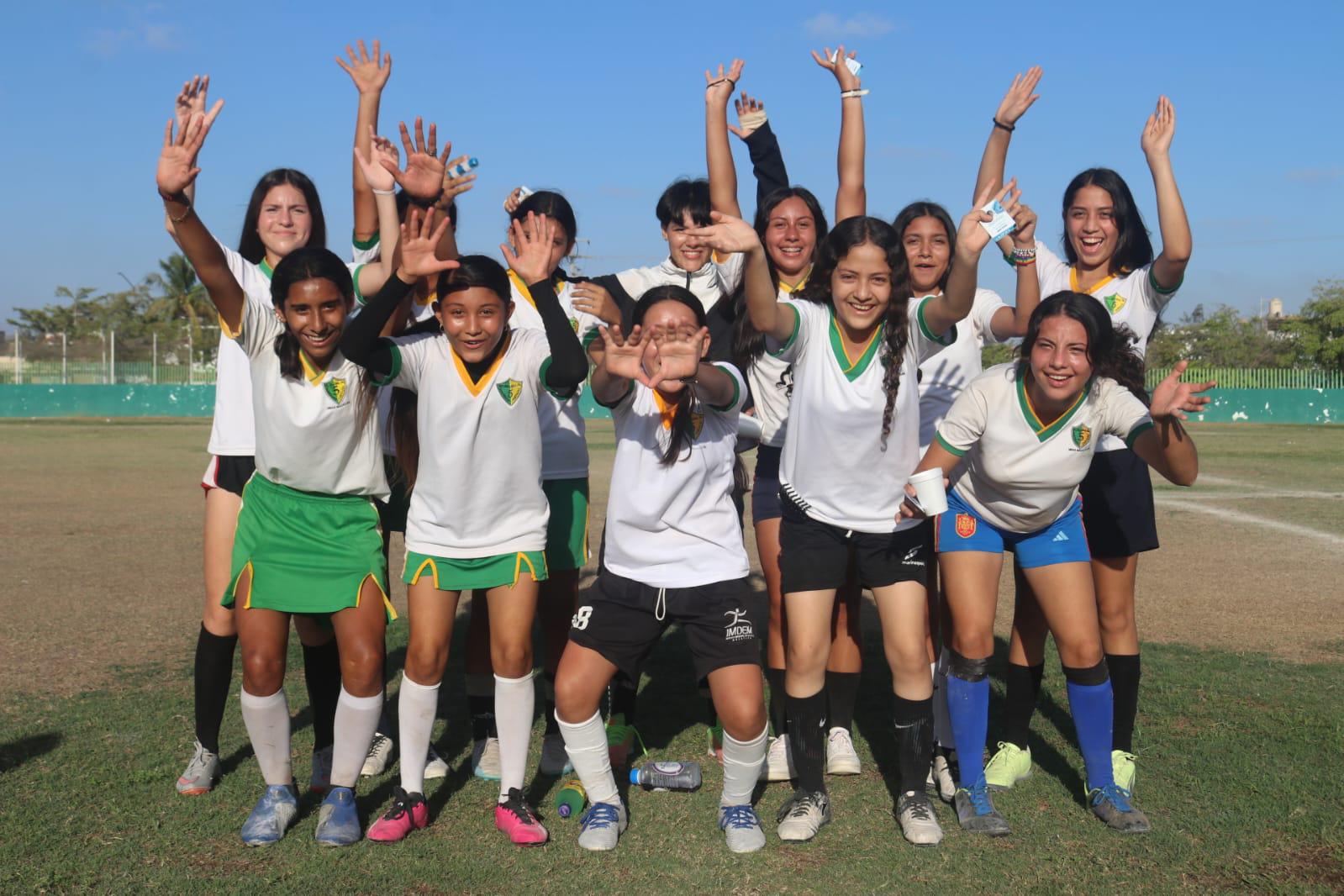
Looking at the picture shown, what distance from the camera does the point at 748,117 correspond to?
17.5 ft

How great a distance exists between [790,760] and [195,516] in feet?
31.4

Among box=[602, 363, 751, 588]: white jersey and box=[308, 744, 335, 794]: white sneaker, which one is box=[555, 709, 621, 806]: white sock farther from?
box=[308, 744, 335, 794]: white sneaker

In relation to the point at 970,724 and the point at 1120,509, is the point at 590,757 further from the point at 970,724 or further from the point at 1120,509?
the point at 1120,509

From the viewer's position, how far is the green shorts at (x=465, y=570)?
3.88 metres

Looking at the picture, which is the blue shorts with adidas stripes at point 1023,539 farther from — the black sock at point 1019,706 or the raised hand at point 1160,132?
the raised hand at point 1160,132

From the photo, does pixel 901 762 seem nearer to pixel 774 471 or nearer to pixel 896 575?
pixel 896 575

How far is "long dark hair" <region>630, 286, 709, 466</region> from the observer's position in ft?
12.7

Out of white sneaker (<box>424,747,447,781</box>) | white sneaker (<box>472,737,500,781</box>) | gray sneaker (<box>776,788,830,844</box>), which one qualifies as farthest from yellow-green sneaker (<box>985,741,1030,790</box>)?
white sneaker (<box>424,747,447,781</box>)

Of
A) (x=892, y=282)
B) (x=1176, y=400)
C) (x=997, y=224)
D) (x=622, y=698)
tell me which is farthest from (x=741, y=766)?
(x=997, y=224)

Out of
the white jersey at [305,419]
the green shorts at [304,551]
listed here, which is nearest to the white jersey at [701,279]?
the white jersey at [305,419]

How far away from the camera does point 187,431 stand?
29.8 metres

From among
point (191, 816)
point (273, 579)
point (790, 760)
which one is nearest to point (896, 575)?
point (790, 760)

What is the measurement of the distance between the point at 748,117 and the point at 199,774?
3.71m

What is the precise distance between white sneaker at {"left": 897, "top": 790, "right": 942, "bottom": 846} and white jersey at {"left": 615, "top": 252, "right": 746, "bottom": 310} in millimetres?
2118
